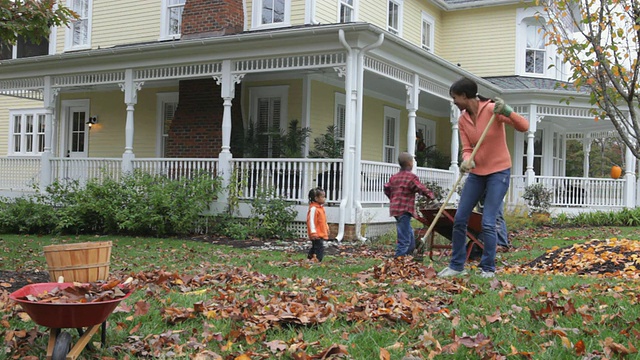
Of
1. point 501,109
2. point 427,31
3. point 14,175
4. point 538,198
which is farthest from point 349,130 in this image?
point 14,175

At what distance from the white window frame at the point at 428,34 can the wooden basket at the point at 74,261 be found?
18.3 meters

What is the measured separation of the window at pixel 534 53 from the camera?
21828 millimetres

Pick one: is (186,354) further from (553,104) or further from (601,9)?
(553,104)

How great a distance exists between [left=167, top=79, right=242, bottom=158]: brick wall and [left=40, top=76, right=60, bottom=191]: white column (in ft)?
11.1

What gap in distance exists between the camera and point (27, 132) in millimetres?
21766

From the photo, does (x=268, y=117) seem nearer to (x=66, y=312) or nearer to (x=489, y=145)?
(x=489, y=145)

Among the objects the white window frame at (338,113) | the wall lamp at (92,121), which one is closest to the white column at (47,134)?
the wall lamp at (92,121)

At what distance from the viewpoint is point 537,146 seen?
22922 mm

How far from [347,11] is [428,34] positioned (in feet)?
19.4

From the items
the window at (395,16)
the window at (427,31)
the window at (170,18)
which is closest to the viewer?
the window at (170,18)

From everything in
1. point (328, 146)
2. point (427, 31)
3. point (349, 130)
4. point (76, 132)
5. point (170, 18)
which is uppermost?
point (427, 31)

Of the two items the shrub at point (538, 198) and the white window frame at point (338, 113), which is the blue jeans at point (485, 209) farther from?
the shrub at point (538, 198)

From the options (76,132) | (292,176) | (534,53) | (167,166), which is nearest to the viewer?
(292,176)

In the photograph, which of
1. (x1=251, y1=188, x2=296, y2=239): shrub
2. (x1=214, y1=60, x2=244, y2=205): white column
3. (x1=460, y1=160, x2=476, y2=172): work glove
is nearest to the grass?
(x1=460, y1=160, x2=476, y2=172): work glove
